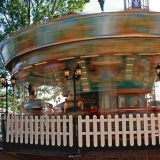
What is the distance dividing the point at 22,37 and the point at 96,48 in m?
2.35

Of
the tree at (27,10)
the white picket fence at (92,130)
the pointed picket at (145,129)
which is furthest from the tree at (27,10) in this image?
the pointed picket at (145,129)

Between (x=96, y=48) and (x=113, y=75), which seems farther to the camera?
(x=113, y=75)

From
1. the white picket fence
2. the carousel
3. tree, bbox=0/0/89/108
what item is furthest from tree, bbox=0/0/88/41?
the white picket fence

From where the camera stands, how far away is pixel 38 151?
25.5ft

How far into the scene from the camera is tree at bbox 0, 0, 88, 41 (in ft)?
70.7

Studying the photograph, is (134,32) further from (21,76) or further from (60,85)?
(21,76)

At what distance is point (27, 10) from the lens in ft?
71.8

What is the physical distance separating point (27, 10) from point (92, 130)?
16.1 m

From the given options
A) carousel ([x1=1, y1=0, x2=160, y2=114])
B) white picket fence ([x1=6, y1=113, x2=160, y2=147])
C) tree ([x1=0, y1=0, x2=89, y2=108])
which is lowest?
white picket fence ([x1=6, y1=113, x2=160, y2=147])

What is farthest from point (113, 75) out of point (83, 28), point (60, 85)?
point (60, 85)

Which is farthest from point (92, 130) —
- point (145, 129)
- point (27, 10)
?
point (27, 10)

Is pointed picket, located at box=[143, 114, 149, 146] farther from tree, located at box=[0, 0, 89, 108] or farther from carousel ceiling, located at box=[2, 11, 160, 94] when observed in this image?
tree, located at box=[0, 0, 89, 108]

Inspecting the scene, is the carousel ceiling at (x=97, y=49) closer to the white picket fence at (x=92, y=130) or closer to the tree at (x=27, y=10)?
the white picket fence at (x=92, y=130)

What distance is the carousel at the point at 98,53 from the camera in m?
7.85
